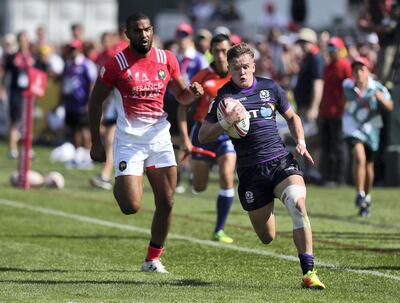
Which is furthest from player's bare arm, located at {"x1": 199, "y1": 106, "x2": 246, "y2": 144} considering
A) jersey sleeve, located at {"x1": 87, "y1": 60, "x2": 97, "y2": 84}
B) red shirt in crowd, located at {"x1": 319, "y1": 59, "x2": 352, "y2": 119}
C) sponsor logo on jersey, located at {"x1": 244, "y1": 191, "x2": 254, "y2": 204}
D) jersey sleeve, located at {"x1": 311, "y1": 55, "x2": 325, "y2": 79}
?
jersey sleeve, located at {"x1": 87, "y1": 60, "x2": 97, "y2": 84}

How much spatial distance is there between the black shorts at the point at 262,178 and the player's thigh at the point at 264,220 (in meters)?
0.04

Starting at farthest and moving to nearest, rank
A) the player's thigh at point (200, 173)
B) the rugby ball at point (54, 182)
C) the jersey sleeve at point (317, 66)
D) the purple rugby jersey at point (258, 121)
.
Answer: the jersey sleeve at point (317, 66), the rugby ball at point (54, 182), the player's thigh at point (200, 173), the purple rugby jersey at point (258, 121)

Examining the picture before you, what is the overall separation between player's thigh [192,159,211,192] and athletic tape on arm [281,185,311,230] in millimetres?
3544

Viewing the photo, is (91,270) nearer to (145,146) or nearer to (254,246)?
(145,146)

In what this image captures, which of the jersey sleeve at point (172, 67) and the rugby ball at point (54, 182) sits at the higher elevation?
the jersey sleeve at point (172, 67)

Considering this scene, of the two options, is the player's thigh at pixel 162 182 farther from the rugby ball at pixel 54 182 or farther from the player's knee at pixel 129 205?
the rugby ball at pixel 54 182

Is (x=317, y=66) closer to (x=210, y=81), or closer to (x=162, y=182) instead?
(x=210, y=81)

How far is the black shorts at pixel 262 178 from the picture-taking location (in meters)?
9.94

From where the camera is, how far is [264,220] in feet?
33.2

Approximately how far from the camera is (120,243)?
505 inches

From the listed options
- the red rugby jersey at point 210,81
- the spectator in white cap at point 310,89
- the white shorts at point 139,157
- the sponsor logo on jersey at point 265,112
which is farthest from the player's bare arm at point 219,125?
the spectator in white cap at point 310,89

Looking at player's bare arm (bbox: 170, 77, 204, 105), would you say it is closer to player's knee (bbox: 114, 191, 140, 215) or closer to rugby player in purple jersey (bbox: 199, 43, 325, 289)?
rugby player in purple jersey (bbox: 199, 43, 325, 289)

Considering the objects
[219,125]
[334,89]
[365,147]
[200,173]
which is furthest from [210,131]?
[334,89]

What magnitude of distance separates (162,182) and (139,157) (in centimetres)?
30
